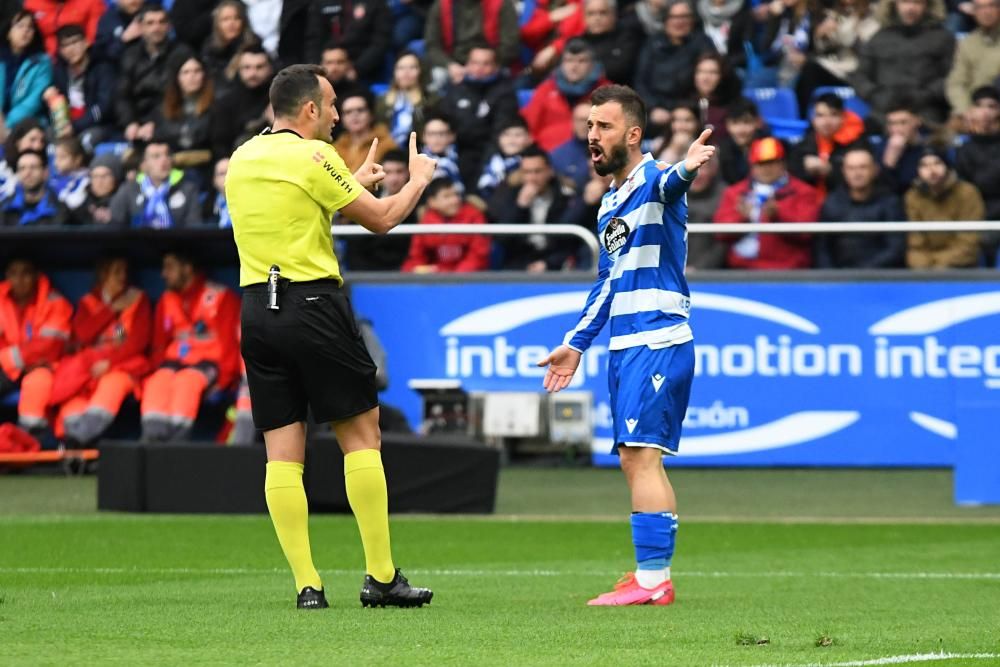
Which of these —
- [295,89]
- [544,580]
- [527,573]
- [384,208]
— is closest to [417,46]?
[527,573]

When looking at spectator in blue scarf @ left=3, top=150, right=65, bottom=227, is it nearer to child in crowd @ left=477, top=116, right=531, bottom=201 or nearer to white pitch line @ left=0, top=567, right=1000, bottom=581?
child in crowd @ left=477, top=116, right=531, bottom=201

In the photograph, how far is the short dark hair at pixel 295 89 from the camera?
7238 millimetres

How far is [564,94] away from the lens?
1820cm

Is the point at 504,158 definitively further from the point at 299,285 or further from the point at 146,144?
the point at 299,285

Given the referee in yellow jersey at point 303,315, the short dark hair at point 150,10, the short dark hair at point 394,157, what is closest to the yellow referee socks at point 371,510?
the referee in yellow jersey at point 303,315

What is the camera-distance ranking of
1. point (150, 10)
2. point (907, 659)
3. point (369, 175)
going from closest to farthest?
1. point (907, 659)
2. point (369, 175)
3. point (150, 10)

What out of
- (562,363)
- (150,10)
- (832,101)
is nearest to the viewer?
(562,363)

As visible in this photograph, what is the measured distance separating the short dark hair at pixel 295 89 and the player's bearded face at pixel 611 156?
120 cm

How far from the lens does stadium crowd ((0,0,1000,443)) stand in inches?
612

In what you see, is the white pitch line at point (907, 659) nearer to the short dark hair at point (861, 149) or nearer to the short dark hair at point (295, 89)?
the short dark hair at point (295, 89)

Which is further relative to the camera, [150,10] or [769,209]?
[150,10]

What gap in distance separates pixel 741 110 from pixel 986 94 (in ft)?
6.79

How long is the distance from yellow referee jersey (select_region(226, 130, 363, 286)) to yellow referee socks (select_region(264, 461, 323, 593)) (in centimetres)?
73

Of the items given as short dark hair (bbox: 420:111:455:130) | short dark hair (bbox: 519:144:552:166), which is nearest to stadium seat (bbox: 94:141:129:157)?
short dark hair (bbox: 420:111:455:130)
